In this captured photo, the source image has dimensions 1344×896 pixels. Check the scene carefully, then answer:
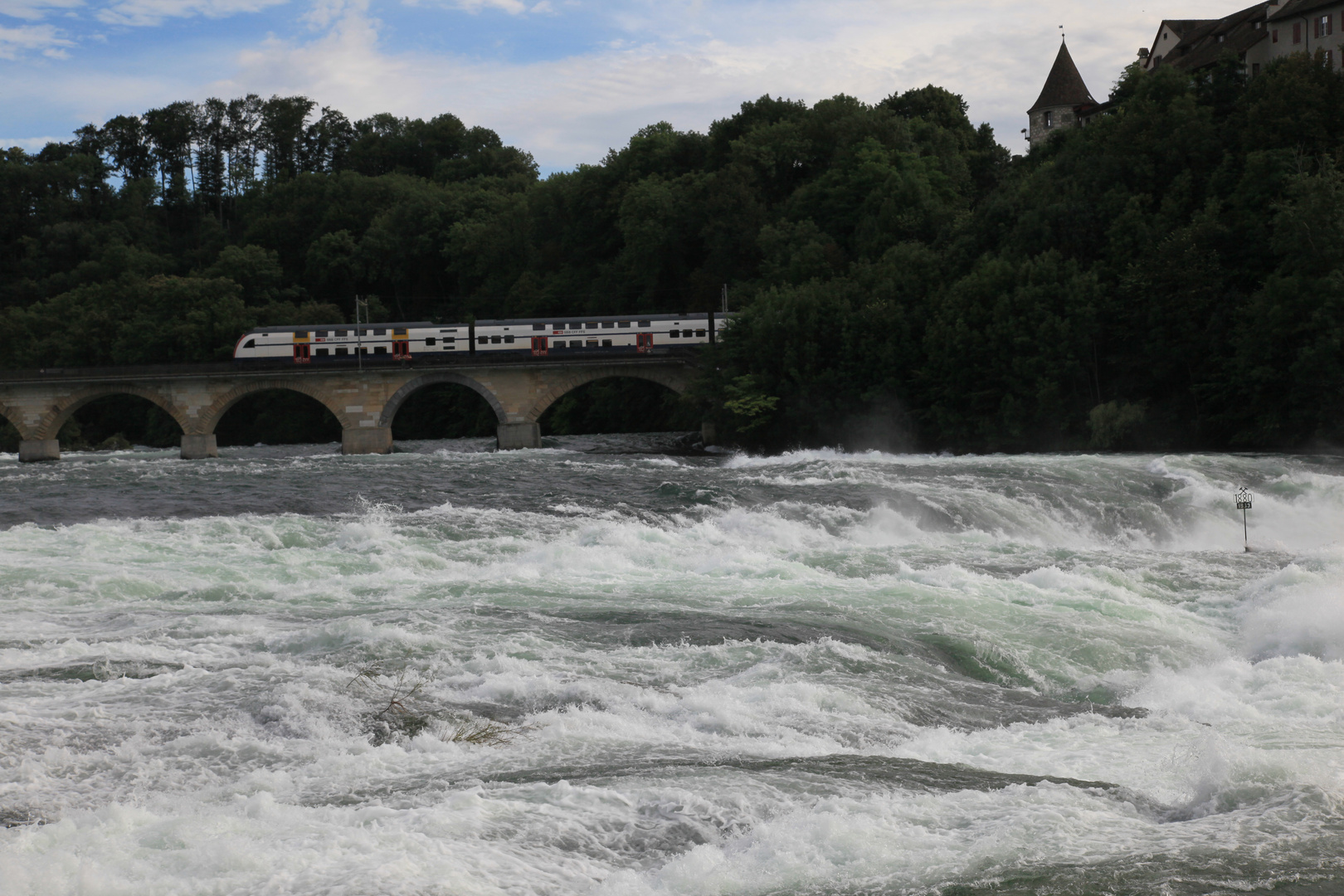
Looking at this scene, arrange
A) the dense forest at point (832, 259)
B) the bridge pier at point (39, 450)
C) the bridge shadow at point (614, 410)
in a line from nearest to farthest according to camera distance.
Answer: the dense forest at point (832, 259)
the bridge pier at point (39, 450)
the bridge shadow at point (614, 410)

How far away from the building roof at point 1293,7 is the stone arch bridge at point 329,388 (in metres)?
33.6

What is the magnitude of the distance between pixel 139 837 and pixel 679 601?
30.6 feet

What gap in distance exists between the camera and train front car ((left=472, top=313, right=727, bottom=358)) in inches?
2509

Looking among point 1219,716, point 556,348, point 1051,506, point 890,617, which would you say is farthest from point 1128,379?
point 1219,716

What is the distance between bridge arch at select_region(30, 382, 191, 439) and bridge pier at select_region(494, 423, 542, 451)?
15903mm

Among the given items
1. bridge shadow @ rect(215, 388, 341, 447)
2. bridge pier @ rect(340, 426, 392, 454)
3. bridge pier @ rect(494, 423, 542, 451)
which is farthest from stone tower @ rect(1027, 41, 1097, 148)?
bridge shadow @ rect(215, 388, 341, 447)

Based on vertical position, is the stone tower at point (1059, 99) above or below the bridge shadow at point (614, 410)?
above

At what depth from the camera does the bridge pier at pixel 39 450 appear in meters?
58.8

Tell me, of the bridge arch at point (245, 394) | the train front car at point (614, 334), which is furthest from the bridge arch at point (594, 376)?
the bridge arch at point (245, 394)

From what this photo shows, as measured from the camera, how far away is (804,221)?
64938mm

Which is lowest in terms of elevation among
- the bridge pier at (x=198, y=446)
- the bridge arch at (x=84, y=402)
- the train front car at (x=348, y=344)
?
the bridge pier at (x=198, y=446)

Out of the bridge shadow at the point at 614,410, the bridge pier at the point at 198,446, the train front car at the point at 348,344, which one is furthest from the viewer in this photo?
the bridge shadow at the point at 614,410

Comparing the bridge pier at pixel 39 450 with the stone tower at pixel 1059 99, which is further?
the stone tower at pixel 1059 99

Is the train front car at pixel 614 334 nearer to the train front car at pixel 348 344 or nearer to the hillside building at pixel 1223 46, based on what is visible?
the train front car at pixel 348 344
